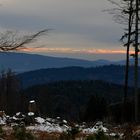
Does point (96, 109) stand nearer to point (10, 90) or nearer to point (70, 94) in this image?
point (10, 90)

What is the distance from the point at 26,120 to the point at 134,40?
11.9m

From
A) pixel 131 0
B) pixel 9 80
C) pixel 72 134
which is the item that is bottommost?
pixel 9 80

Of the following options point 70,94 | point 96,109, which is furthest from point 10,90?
point 70,94

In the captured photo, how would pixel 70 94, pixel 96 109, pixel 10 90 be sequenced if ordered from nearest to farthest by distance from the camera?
pixel 96 109 → pixel 10 90 → pixel 70 94

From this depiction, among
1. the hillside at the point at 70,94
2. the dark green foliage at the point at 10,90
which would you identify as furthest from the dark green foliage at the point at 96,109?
the hillside at the point at 70,94

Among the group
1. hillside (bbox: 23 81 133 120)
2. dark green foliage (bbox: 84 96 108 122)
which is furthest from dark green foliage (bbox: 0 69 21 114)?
dark green foliage (bbox: 84 96 108 122)

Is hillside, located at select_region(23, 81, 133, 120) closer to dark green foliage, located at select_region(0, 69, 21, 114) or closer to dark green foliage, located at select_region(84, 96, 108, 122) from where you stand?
dark green foliage, located at select_region(0, 69, 21, 114)

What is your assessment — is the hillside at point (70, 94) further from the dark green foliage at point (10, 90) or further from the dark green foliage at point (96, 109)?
the dark green foliage at point (96, 109)

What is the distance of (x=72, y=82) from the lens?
167500 mm

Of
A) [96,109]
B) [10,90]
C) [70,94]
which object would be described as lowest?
[70,94]

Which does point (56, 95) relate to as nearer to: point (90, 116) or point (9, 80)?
point (9, 80)

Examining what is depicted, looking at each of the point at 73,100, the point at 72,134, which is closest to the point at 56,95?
the point at 73,100

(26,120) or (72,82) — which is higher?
(26,120)

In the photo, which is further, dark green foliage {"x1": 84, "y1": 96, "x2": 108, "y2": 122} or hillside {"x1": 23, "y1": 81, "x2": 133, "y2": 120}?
hillside {"x1": 23, "y1": 81, "x2": 133, "y2": 120}
